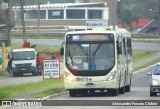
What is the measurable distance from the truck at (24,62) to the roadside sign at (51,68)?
694 inches

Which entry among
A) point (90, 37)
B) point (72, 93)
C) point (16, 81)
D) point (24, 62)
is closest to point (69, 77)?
point (72, 93)

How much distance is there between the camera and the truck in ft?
203

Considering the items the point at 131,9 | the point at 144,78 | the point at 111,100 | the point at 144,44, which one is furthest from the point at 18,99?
the point at 131,9

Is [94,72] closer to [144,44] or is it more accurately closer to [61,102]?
[61,102]

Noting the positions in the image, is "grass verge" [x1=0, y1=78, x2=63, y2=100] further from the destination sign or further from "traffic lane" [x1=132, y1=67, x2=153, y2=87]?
"traffic lane" [x1=132, y1=67, x2=153, y2=87]

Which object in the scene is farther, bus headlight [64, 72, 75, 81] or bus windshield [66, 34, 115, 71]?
bus windshield [66, 34, 115, 71]

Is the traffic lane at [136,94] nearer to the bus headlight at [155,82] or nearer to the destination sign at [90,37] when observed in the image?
the bus headlight at [155,82]

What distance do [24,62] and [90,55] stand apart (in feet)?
89.7

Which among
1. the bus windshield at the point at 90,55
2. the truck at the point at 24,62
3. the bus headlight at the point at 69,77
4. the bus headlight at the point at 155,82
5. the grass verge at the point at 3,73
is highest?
the bus windshield at the point at 90,55

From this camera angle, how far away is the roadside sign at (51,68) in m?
43.9

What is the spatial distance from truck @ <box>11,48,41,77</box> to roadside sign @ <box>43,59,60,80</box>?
1763 centimetres

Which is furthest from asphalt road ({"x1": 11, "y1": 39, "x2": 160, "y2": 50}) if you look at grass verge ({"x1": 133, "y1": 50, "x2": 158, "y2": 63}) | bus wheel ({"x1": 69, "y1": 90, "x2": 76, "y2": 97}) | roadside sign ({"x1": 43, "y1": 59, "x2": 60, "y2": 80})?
bus wheel ({"x1": 69, "y1": 90, "x2": 76, "y2": 97})

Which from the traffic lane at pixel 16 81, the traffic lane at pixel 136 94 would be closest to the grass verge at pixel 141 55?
the traffic lane at pixel 136 94

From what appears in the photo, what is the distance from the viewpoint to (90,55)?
3519 centimetres
